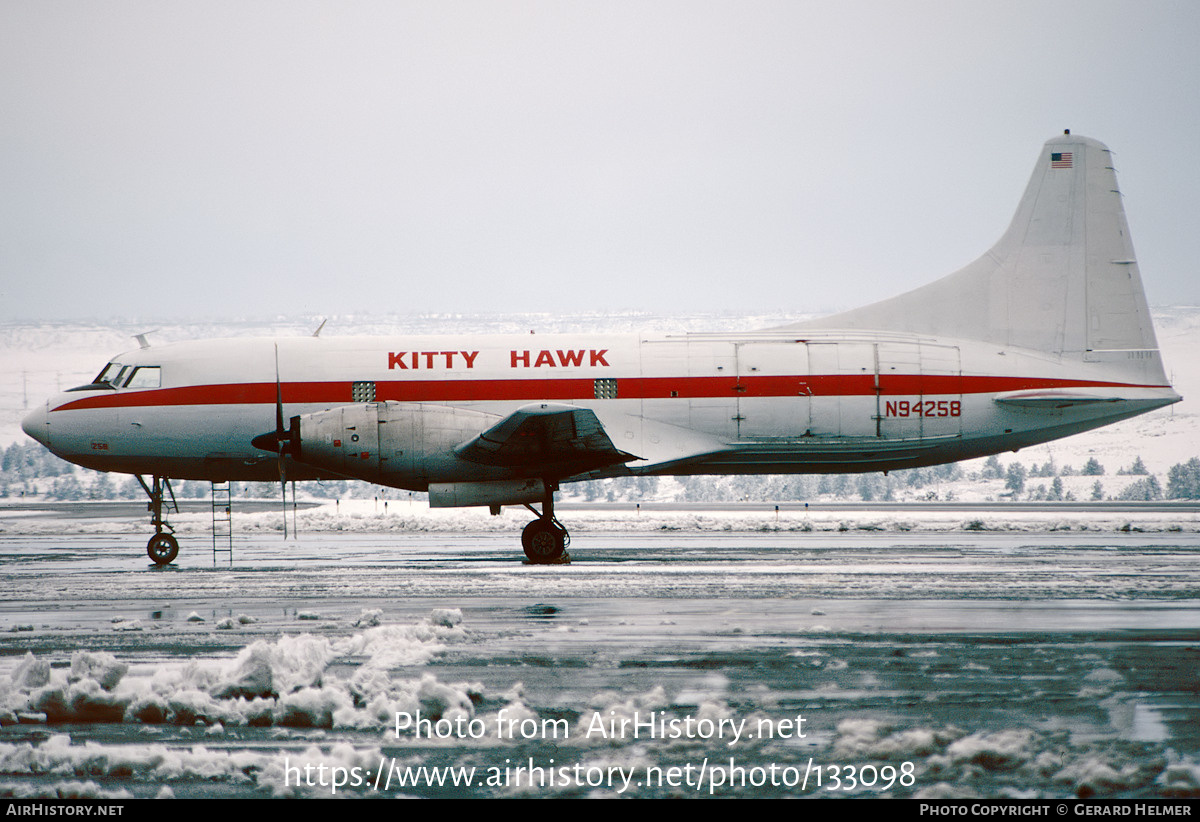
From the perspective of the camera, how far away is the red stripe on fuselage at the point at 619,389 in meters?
19.0

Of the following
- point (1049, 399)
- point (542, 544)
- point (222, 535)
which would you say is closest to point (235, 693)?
point (542, 544)

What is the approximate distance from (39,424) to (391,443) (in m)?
8.41

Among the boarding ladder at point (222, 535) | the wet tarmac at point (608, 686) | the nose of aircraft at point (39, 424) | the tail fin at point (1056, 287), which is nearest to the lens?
the wet tarmac at point (608, 686)

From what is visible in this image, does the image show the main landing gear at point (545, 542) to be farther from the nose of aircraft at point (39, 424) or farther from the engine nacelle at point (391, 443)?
the nose of aircraft at point (39, 424)

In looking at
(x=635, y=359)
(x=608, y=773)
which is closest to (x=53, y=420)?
(x=635, y=359)

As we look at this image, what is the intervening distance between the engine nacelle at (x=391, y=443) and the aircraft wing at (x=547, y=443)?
39cm

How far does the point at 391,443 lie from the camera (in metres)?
17.4

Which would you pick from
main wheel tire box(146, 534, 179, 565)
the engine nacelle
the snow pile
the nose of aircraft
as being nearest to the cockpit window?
the nose of aircraft

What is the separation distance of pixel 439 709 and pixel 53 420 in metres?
16.1

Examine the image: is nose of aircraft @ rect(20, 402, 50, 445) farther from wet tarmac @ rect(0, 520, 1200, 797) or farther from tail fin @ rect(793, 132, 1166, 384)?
tail fin @ rect(793, 132, 1166, 384)

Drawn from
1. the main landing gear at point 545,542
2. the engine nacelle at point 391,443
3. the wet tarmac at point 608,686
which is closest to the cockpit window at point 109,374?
the engine nacelle at point 391,443

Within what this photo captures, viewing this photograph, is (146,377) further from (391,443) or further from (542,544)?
(542,544)

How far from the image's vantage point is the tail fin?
65.7 feet

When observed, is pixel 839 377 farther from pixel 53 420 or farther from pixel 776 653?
pixel 53 420
